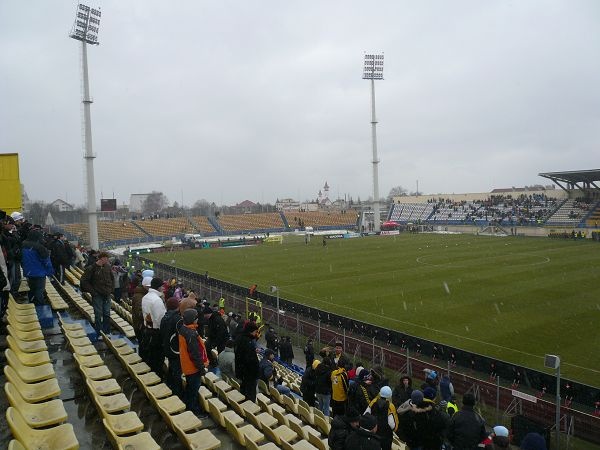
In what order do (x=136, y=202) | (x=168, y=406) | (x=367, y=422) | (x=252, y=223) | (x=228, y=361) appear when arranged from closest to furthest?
(x=367, y=422) → (x=168, y=406) → (x=228, y=361) → (x=252, y=223) → (x=136, y=202)

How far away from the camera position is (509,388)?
1168cm

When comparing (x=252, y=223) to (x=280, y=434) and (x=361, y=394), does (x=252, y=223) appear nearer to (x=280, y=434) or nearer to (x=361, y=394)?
(x=361, y=394)

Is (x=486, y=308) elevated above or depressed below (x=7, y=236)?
below

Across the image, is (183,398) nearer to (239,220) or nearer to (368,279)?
(368,279)

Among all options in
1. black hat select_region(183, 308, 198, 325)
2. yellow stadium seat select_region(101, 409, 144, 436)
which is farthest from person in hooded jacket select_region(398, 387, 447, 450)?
yellow stadium seat select_region(101, 409, 144, 436)

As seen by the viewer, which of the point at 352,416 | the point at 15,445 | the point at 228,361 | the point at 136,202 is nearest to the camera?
the point at 15,445

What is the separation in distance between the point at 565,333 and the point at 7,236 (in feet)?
55.5

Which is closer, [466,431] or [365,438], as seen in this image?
[365,438]

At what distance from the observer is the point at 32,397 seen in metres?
4.94

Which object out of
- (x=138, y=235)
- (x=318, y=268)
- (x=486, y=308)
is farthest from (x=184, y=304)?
(x=138, y=235)

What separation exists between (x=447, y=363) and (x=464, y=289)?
39.5 ft

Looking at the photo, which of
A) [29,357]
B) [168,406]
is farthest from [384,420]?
[29,357]

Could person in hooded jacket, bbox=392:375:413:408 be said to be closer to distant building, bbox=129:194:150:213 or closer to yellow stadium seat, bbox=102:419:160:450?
yellow stadium seat, bbox=102:419:160:450

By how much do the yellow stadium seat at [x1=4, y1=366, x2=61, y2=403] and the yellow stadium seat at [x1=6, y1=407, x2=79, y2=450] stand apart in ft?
2.21
